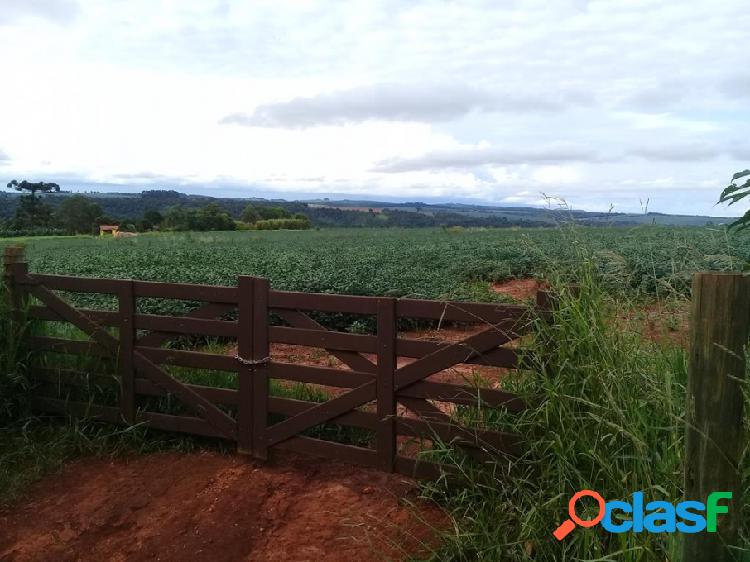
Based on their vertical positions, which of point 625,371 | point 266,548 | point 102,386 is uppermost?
point 625,371

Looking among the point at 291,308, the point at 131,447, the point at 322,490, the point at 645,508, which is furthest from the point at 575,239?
the point at 131,447

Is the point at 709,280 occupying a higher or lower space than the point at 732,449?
higher

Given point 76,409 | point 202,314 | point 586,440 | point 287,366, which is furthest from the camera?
point 76,409

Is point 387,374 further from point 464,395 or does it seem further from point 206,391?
point 206,391

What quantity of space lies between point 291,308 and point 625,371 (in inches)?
97.6

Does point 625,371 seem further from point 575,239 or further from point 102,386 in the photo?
point 102,386

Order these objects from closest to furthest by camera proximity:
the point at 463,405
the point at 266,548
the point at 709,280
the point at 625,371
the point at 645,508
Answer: the point at 709,280 < the point at 645,508 < the point at 625,371 < the point at 266,548 < the point at 463,405

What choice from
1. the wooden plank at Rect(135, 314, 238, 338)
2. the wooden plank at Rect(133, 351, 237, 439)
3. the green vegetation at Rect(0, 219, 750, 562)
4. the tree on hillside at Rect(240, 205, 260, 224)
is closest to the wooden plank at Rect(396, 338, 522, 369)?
the green vegetation at Rect(0, 219, 750, 562)

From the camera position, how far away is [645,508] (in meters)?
2.54

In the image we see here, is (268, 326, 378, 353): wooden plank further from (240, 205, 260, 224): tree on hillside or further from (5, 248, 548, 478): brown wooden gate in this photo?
(240, 205, 260, 224): tree on hillside

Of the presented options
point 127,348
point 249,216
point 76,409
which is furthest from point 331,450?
point 249,216

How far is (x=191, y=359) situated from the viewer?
203 inches

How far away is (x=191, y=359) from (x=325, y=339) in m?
1.31

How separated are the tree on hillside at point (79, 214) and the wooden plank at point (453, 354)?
78.0 m
